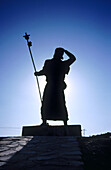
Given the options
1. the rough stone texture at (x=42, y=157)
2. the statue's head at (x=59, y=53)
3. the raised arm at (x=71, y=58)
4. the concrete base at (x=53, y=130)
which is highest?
the statue's head at (x=59, y=53)

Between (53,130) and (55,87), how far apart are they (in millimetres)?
1771

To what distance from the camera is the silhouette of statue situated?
6.55m

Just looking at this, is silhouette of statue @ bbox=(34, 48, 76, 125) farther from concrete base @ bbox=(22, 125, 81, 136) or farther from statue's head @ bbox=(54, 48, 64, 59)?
concrete base @ bbox=(22, 125, 81, 136)

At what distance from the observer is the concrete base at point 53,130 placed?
242 inches

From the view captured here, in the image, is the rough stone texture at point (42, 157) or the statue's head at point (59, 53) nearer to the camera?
the rough stone texture at point (42, 157)

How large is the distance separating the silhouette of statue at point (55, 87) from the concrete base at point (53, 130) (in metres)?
0.27

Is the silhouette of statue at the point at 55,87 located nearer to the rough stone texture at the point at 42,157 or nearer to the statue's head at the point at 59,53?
the statue's head at the point at 59,53

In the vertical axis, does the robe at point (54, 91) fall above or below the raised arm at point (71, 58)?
below

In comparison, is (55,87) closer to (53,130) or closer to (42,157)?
(53,130)

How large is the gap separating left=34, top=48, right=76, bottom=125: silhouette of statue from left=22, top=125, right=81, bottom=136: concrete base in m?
0.27

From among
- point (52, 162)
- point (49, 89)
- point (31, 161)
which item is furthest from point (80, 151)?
point (49, 89)

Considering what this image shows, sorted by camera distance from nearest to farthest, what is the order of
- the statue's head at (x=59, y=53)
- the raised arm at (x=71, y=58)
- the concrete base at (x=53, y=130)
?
the concrete base at (x=53, y=130) < the raised arm at (x=71, y=58) < the statue's head at (x=59, y=53)

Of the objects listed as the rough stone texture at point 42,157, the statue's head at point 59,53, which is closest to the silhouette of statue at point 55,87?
the statue's head at point 59,53

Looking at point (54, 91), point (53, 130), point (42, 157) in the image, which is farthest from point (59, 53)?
point (42, 157)
